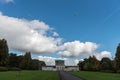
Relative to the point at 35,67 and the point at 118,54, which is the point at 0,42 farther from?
the point at 118,54

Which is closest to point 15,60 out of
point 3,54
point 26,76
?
point 3,54

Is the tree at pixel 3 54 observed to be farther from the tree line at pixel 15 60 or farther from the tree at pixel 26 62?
the tree at pixel 26 62

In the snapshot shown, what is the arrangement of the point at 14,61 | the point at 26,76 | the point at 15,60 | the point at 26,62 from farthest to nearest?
the point at 15,60
the point at 14,61
the point at 26,62
the point at 26,76

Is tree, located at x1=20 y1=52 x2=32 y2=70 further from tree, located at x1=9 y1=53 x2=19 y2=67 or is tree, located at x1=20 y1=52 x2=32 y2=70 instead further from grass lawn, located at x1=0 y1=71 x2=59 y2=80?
grass lawn, located at x1=0 y1=71 x2=59 y2=80

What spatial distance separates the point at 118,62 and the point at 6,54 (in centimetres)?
5553

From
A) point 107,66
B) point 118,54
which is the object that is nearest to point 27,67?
point 107,66

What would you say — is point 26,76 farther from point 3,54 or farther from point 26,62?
point 26,62

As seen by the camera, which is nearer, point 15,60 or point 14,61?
point 14,61

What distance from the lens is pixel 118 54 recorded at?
4040 inches

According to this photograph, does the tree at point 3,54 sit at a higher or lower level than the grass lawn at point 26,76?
higher

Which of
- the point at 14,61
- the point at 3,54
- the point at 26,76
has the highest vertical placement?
the point at 14,61

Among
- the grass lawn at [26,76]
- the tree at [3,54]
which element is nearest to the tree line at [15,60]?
the tree at [3,54]

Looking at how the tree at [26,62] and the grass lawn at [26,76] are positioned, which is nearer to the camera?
the grass lawn at [26,76]

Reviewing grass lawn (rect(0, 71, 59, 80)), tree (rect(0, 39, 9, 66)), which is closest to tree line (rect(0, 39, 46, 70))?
tree (rect(0, 39, 9, 66))
